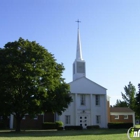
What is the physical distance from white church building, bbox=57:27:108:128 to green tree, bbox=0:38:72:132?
14.2 m

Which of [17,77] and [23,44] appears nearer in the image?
[17,77]

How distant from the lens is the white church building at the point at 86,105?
4831cm

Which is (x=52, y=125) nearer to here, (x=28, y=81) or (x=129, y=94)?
(x=28, y=81)

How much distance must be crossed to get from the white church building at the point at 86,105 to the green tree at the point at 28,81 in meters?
14.2

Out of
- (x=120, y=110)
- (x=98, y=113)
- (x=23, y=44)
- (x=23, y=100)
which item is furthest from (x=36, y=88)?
(x=120, y=110)

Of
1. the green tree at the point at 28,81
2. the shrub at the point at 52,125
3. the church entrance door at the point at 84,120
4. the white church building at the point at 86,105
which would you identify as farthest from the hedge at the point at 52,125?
the green tree at the point at 28,81

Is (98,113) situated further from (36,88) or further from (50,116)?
(36,88)

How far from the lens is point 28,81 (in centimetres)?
3073

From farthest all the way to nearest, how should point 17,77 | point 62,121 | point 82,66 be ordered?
point 82,66, point 62,121, point 17,77

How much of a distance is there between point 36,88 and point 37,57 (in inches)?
157

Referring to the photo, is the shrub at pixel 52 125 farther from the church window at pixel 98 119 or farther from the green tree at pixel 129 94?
the green tree at pixel 129 94

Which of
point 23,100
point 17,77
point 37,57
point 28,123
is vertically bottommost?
point 28,123

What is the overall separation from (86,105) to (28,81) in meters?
21.2

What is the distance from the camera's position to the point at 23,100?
31.8 metres
